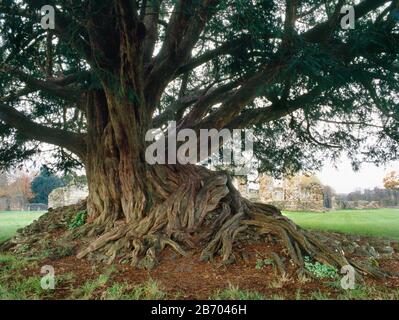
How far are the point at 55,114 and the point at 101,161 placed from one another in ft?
9.95

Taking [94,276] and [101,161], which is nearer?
[94,276]

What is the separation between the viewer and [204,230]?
248 inches

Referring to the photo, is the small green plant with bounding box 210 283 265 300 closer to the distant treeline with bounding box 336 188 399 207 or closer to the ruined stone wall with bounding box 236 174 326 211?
the ruined stone wall with bounding box 236 174 326 211

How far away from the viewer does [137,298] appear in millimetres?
3891

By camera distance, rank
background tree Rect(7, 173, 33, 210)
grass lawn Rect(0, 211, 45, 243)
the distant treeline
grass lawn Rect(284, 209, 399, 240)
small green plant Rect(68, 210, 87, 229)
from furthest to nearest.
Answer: background tree Rect(7, 173, 33, 210), the distant treeline, grass lawn Rect(0, 211, 45, 243), grass lawn Rect(284, 209, 399, 240), small green plant Rect(68, 210, 87, 229)

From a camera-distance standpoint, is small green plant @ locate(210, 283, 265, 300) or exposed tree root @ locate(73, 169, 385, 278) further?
exposed tree root @ locate(73, 169, 385, 278)

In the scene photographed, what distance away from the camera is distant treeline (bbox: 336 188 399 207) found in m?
24.8

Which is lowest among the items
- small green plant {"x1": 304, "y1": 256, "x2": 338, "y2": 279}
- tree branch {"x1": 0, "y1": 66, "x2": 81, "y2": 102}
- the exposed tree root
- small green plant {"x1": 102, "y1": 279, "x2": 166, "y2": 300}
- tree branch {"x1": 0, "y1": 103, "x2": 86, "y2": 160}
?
small green plant {"x1": 102, "y1": 279, "x2": 166, "y2": 300}

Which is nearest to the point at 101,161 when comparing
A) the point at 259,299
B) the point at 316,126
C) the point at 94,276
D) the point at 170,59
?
the point at 170,59

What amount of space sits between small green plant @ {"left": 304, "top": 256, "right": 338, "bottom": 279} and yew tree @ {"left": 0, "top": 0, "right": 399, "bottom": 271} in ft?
0.66

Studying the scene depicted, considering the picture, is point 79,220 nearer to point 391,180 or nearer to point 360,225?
point 360,225

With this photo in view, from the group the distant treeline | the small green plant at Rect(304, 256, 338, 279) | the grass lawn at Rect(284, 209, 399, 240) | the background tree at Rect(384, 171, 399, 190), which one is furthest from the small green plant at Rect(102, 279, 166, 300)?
the background tree at Rect(384, 171, 399, 190)

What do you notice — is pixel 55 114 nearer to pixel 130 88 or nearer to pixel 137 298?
pixel 130 88
